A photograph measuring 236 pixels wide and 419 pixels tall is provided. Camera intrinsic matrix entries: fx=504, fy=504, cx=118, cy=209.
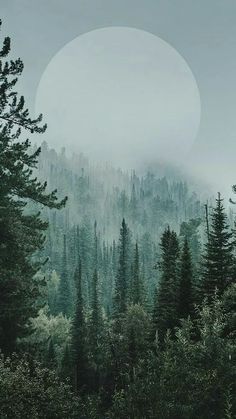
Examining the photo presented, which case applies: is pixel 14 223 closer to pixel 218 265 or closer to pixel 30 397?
pixel 30 397

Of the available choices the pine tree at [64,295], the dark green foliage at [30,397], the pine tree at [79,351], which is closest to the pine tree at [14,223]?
the dark green foliage at [30,397]

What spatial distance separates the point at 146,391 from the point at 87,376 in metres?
34.5

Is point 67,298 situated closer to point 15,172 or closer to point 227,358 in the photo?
point 15,172

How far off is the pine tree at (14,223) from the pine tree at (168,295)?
1244 cm

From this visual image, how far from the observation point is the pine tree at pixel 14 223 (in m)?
21.6

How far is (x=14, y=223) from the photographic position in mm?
23938

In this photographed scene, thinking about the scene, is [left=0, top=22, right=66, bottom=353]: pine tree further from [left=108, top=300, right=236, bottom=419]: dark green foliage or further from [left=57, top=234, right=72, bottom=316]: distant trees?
[left=57, top=234, right=72, bottom=316]: distant trees

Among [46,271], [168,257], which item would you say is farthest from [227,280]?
[46,271]

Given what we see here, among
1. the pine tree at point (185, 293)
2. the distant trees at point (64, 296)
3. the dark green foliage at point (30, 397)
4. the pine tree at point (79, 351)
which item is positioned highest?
the distant trees at point (64, 296)

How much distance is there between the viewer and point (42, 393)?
1839cm

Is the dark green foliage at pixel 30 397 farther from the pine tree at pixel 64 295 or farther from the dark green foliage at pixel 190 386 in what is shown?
the pine tree at pixel 64 295

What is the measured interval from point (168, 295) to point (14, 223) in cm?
2111

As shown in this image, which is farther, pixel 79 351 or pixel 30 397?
pixel 79 351

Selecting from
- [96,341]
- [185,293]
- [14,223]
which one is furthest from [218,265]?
[96,341]
